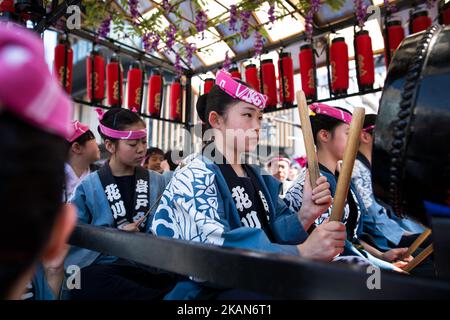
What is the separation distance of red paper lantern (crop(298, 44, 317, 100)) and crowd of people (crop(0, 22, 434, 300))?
2.02m

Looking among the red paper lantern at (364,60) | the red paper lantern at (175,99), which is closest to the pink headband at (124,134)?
the red paper lantern at (364,60)

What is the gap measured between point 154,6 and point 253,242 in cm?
563

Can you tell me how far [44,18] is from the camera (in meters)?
3.46

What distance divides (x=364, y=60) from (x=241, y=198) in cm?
388

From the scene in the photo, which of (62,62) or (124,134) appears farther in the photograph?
(62,62)

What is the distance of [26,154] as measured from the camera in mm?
448

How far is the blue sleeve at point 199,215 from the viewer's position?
56.1 inches

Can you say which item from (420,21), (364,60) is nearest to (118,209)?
(364,60)

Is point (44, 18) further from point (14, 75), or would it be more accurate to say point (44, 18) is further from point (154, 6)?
point (14, 75)

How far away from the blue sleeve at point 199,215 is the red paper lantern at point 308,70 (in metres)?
4.04

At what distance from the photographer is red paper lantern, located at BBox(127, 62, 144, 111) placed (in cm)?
651

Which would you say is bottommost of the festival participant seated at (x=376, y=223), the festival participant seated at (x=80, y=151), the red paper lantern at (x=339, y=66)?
the festival participant seated at (x=376, y=223)

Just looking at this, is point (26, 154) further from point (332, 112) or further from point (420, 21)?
point (420, 21)

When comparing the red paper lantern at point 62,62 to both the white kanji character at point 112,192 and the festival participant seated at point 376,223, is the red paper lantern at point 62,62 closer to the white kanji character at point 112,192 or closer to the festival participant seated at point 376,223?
the white kanji character at point 112,192
